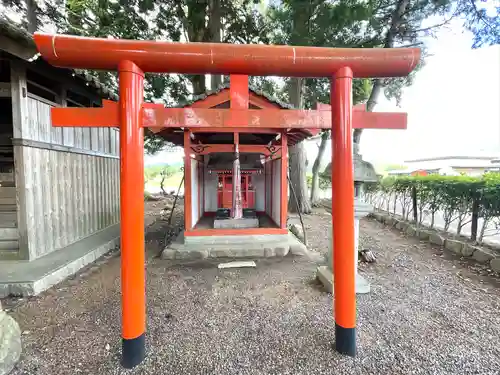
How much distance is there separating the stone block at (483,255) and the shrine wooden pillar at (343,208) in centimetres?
382

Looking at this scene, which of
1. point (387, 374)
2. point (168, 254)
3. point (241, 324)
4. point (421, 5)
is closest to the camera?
point (387, 374)

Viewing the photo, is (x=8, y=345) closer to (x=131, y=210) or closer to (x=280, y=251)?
(x=131, y=210)

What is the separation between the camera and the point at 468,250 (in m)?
4.77

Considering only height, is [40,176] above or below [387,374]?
above

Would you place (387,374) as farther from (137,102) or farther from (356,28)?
(356,28)

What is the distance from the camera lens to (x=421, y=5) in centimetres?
743

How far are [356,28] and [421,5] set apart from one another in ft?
6.45

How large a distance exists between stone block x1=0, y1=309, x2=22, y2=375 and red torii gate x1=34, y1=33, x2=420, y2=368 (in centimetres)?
95

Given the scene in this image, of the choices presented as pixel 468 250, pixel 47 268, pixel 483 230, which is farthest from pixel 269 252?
pixel 483 230

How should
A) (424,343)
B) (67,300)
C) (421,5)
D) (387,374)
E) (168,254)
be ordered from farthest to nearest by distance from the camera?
(421,5)
(168,254)
(67,300)
(424,343)
(387,374)

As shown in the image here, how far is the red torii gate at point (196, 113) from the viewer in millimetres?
2096

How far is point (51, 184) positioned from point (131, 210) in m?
3.54

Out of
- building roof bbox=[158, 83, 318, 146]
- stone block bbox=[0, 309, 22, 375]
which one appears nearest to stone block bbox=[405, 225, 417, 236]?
building roof bbox=[158, 83, 318, 146]

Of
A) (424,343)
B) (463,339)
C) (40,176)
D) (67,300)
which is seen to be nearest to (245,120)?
(424,343)
